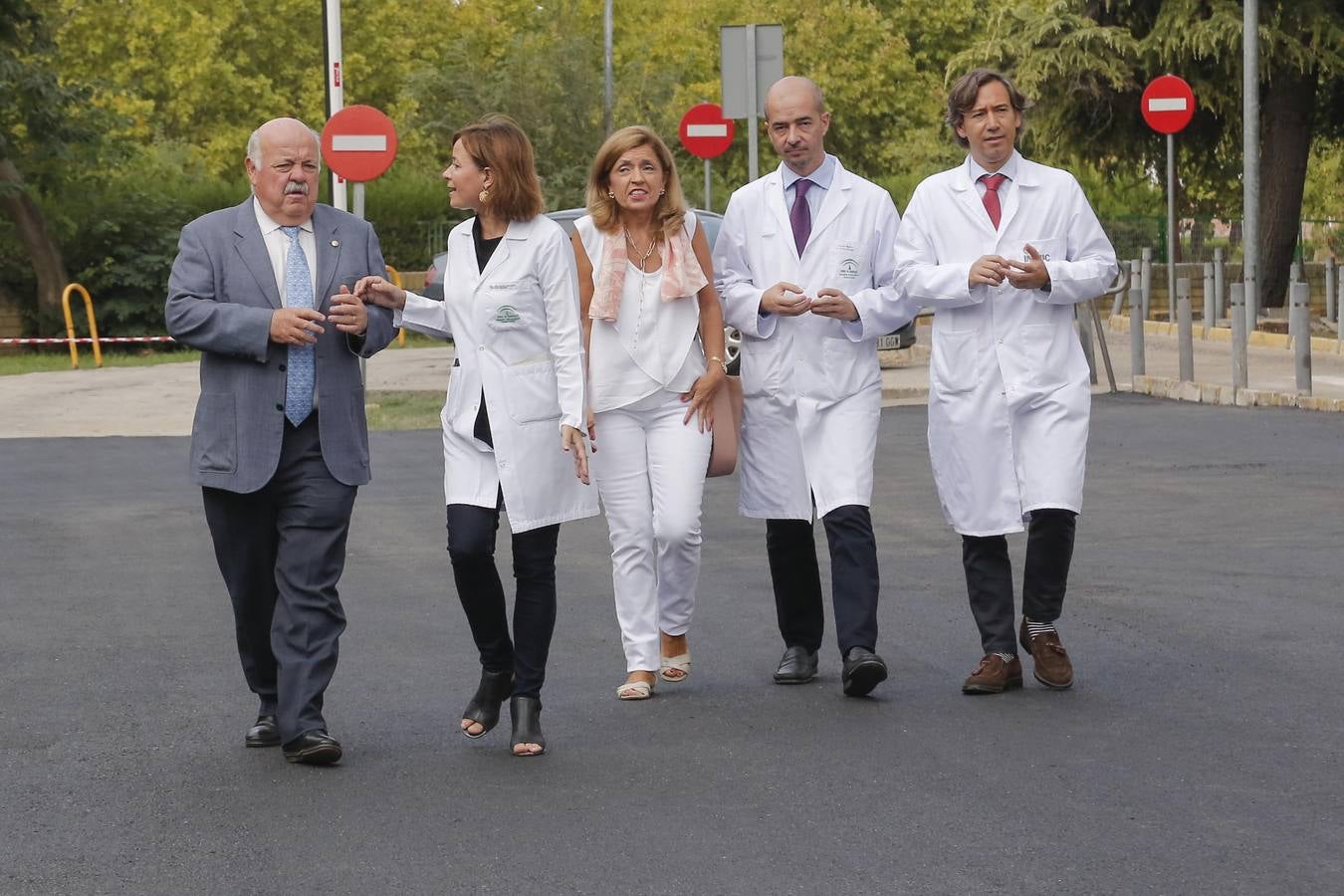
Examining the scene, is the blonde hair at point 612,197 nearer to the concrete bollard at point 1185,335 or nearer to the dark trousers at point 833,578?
the dark trousers at point 833,578

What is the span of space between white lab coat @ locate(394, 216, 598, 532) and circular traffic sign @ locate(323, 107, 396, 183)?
12543mm

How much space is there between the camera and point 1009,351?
7.16 metres

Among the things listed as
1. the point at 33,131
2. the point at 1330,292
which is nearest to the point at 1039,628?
the point at 1330,292

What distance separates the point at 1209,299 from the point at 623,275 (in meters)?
21.3

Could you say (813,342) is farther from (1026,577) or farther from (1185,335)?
(1185,335)

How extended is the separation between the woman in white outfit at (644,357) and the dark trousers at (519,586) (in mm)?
482

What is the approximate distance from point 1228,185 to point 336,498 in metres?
29.4

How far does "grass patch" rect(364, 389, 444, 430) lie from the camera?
1811 centimetres

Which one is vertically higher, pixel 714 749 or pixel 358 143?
pixel 358 143

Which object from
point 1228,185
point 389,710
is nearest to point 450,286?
point 389,710

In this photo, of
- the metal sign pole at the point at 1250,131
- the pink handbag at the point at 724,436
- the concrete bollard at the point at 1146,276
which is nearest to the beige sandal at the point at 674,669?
the pink handbag at the point at 724,436

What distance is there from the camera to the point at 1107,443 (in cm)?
1540

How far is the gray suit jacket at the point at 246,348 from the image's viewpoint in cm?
620

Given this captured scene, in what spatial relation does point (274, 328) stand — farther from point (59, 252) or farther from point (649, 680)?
point (59, 252)
